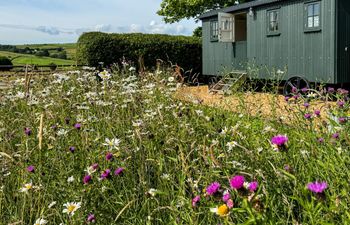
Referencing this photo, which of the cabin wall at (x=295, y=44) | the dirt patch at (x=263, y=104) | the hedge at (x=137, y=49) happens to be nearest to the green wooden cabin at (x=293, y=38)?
the cabin wall at (x=295, y=44)

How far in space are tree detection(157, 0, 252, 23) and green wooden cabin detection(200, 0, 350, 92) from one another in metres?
8.41

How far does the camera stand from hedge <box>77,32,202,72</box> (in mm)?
16266

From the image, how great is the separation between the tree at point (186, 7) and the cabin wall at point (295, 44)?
35.0 ft

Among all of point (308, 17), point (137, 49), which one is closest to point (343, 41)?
point (308, 17)

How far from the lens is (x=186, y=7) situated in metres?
24.2

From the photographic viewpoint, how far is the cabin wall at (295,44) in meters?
10.3

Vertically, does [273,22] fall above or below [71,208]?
above

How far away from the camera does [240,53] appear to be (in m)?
14.3

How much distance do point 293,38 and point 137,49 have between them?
24.0 feet

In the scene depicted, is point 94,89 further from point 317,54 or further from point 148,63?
point 148,63

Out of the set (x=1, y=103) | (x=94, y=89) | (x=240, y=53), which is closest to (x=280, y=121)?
(x=94, y=89)

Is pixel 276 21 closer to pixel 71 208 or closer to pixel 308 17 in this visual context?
pixel 308 17

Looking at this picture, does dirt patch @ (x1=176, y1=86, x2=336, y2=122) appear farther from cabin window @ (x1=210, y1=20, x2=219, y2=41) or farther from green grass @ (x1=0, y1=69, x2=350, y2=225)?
cabin window @ (x1=210, y1=20, x2=219, y2=41)

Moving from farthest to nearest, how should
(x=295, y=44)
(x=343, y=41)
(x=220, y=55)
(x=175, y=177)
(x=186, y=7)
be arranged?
(x=186, y=7) → (x=220, y=55) → (x=295, y=44) → (x=343, y=41) → (x=175, y=177)
